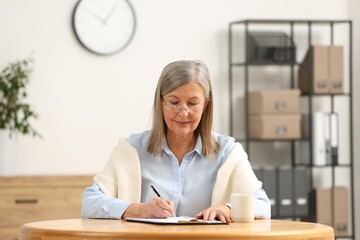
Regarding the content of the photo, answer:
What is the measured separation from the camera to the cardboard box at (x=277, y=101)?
5.71 metres

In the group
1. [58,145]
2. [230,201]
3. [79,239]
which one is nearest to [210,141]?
[230,201]

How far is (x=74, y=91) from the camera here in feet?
18.5

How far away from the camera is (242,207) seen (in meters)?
2.74

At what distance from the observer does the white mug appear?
2.73 metres

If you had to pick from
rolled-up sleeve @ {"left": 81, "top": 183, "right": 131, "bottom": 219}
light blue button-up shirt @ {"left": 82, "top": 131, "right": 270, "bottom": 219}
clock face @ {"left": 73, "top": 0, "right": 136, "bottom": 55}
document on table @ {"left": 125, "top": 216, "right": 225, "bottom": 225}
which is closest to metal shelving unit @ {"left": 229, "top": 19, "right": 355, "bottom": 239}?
clock face @ {"left": 73, "top": 0, "right": 136, "bottom": 55}

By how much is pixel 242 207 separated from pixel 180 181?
0.32m

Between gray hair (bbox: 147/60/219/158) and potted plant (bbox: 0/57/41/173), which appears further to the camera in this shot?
potted plant (bbox: 0/57/41/173)

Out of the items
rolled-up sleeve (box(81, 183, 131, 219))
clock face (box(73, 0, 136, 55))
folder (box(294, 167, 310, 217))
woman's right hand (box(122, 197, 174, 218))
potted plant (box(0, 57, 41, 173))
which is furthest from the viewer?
folder (box(294, 167, 310, 217))

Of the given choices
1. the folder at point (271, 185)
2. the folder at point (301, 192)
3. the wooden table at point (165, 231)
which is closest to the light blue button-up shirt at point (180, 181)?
the wooden table at point (165, 231)

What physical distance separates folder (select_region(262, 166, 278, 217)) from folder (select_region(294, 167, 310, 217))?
0.49 feet

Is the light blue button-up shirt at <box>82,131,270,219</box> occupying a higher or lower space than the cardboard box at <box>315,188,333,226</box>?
higher

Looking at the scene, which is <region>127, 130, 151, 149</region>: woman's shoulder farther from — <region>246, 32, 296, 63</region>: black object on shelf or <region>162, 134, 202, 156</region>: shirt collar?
<region>246, 32, 296, 63</region>: black object on shelf

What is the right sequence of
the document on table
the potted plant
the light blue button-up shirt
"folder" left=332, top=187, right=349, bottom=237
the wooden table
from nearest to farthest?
the wooden table, the document on table, the light blue button-up shirt, the potted plant, "folder" left=332, top=187, right=349, bottom=237

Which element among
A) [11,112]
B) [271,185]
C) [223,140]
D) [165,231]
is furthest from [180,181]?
[271,185]
